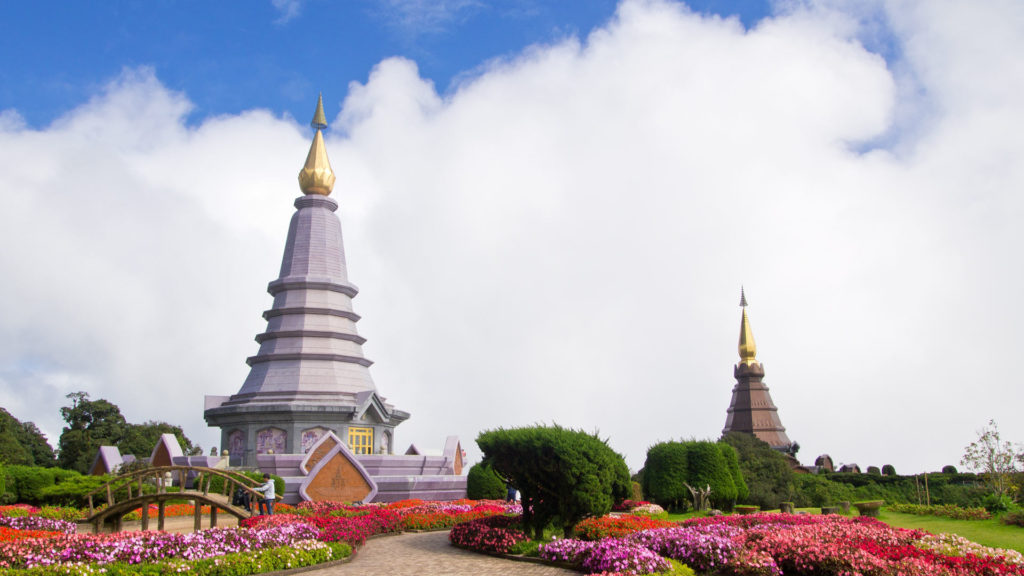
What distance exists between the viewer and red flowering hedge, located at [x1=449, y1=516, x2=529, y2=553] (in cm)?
1686

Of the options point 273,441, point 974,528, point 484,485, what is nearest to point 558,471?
point 974,528

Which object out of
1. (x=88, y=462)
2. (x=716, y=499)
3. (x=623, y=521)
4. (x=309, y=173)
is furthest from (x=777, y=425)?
(x=88, y=462)

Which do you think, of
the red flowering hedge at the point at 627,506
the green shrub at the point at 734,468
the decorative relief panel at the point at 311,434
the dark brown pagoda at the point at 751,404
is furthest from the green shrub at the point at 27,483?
the dark brown pagoda at the point at 751,404

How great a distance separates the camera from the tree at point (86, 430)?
5209 cm

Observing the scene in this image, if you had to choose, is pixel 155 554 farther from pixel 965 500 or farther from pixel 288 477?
pixel 965 500

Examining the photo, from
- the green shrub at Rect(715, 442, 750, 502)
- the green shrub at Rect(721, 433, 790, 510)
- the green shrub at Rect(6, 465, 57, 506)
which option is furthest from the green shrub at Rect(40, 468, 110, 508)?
the green shrub at Rect(721, 433, 790, 510)

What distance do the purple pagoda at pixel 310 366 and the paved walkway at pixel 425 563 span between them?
1701cm

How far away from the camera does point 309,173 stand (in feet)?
145

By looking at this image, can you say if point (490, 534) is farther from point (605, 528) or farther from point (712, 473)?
point (712, 473)

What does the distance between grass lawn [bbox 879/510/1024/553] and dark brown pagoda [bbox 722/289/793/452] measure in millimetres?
37926

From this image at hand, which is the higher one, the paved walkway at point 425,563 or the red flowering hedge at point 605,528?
the red flowering hedge at point 605,528

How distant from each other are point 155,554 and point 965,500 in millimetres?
30883

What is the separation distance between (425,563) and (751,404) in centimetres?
5376

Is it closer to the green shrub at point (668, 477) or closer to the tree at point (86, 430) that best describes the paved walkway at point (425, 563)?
the green shrub at point (668, 477)
